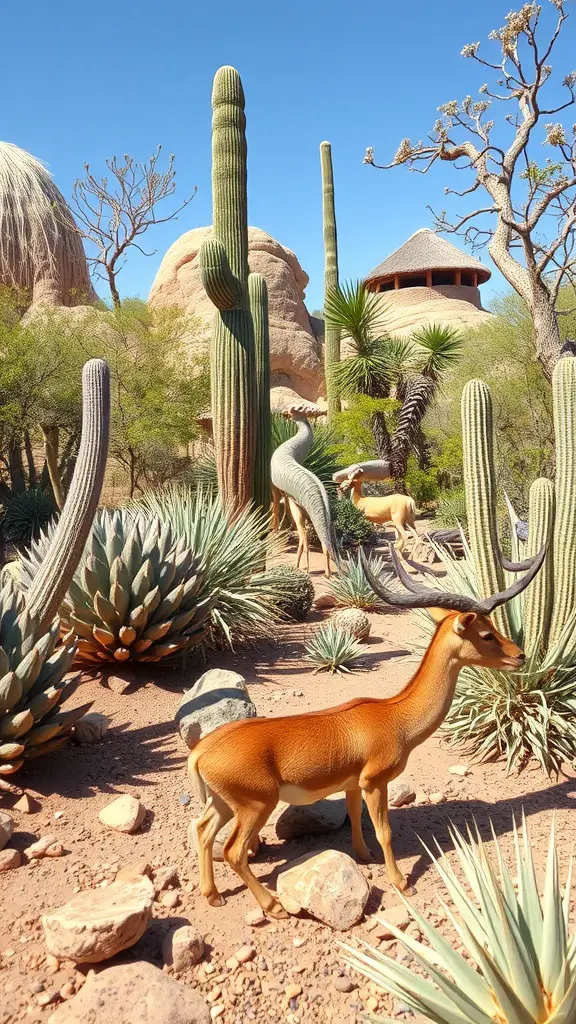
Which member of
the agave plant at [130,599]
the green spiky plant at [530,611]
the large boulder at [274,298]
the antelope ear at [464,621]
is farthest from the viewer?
the large boulder at [274,298]

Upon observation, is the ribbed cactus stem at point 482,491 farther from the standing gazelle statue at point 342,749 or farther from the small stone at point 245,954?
the small stone at point 245,954

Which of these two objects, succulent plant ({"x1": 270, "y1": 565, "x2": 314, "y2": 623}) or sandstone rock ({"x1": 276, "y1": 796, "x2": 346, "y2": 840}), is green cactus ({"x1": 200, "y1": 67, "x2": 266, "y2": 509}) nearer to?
succulent plant ({"x1": 270, "y1": 565, "x2": 314, "y2": 623})

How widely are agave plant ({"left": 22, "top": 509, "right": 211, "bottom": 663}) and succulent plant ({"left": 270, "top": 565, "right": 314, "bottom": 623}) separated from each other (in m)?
1.96

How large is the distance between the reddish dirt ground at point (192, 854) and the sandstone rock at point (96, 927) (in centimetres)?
12

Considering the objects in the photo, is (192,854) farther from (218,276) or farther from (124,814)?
(218,276)

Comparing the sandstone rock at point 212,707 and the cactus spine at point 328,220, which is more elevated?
the cactus spine at point 328,220

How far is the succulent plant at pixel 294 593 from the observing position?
7.34 metres

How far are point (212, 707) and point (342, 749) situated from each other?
1.43 metres

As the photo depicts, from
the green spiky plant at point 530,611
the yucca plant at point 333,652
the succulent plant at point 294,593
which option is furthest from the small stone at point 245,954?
the succulent plant at point 294,593

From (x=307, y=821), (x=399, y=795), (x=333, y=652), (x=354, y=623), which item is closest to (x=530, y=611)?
(x=399, y=795)

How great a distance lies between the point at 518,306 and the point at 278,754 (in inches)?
658

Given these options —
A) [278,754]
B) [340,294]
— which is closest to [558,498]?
[278,754]

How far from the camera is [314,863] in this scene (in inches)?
106

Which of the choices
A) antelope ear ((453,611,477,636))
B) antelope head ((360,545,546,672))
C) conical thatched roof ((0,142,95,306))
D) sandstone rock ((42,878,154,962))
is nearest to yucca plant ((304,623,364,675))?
antelope head ((360,545,546,672))
